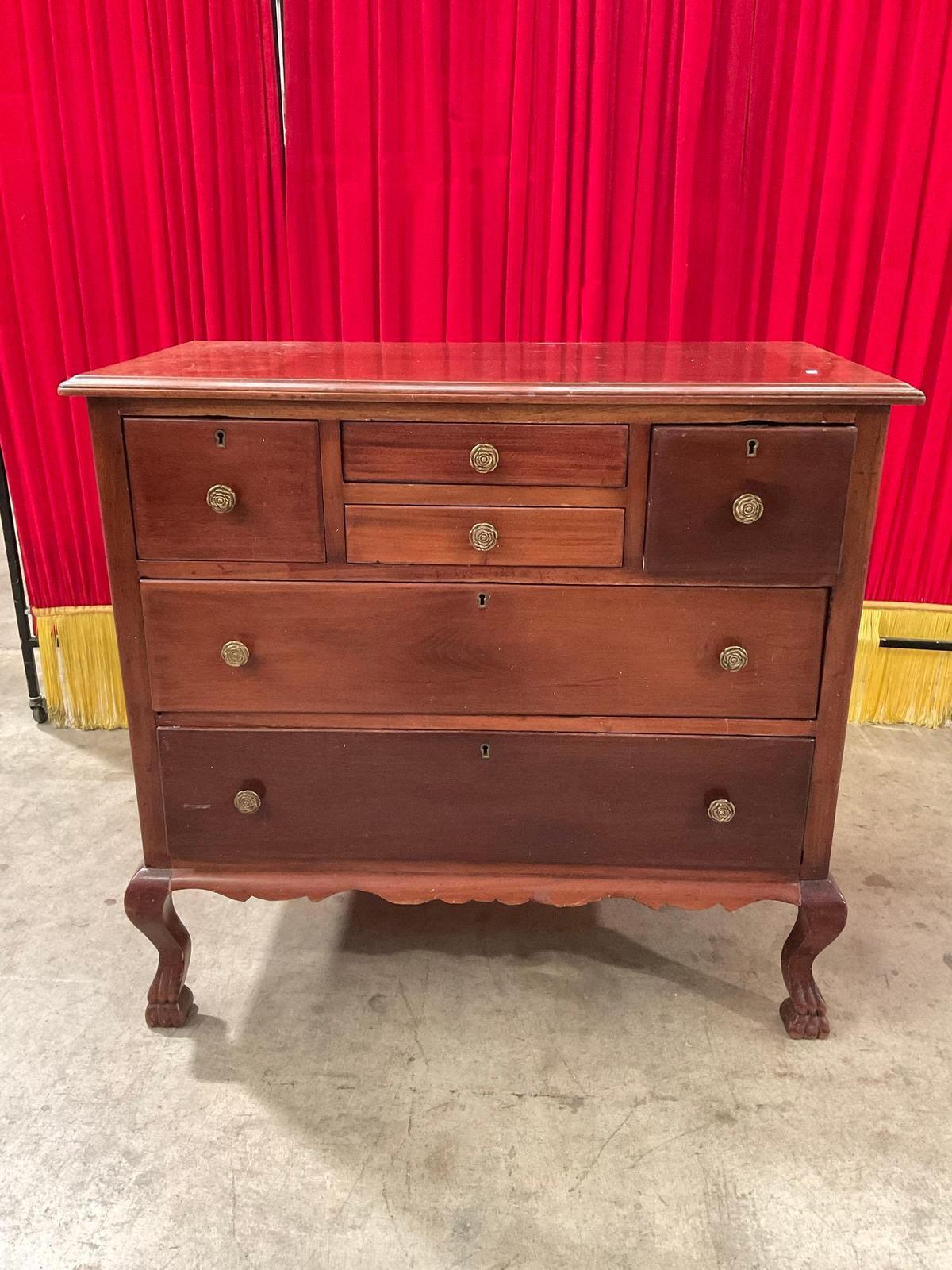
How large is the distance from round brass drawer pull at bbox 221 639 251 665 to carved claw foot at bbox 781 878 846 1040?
1.00 m

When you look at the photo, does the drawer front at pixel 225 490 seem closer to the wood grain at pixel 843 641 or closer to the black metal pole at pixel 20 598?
the wood grain at pixel 843 641

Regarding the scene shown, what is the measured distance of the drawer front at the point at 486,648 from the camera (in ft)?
5.09

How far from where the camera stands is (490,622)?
1.56 m

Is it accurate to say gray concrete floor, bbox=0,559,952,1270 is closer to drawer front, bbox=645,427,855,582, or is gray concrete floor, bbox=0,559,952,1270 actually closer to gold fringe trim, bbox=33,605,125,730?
gold fringe trim, bbox=33,605,125,730

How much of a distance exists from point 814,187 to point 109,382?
5.87ft

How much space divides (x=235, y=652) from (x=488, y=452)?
506 millimetres

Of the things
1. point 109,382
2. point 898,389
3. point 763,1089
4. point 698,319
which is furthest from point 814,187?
point 763,1089

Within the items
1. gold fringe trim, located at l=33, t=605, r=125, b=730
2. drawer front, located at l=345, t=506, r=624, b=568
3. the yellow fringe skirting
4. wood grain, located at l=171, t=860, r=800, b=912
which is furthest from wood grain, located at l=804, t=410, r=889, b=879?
gold fringe trim, located at l=33, t=605, r=125, b=730

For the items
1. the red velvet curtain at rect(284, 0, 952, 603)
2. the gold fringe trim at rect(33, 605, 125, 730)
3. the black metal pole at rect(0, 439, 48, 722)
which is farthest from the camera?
the gold fringe trim at rect(33, 605, 125, 730)

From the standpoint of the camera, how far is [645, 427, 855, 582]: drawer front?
Result: 1468 millimetres

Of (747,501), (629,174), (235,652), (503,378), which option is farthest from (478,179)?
(235,652)

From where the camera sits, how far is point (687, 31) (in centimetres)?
221

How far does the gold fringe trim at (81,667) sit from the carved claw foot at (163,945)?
3.68 ft

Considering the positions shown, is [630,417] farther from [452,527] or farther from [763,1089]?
[763,1089]
